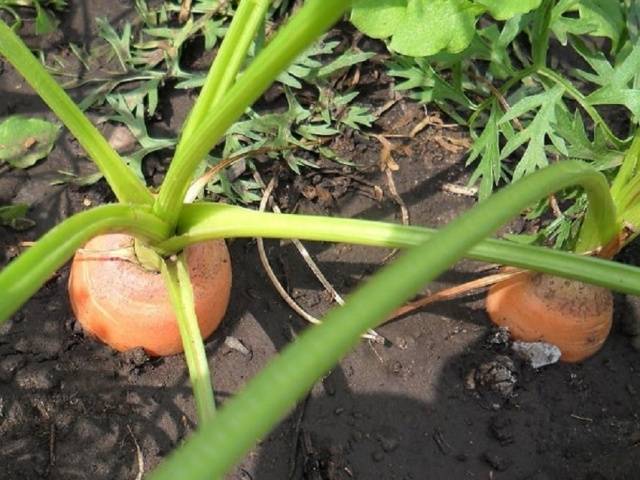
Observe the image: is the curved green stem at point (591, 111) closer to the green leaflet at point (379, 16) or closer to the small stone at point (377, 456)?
the green leaflet at point (379, 16)

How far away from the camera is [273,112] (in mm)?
1868

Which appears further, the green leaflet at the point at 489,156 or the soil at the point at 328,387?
the green leaflet at the point at 489,156

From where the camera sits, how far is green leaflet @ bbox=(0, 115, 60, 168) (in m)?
1.74

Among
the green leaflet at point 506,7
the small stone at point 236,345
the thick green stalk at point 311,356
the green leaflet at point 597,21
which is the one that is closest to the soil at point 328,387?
the small stone at point 236,345

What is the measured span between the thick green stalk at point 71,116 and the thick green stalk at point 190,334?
134 mm

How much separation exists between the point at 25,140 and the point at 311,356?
1.25m

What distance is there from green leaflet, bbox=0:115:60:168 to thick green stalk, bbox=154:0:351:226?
0.55 m

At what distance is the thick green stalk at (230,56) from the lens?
130cm

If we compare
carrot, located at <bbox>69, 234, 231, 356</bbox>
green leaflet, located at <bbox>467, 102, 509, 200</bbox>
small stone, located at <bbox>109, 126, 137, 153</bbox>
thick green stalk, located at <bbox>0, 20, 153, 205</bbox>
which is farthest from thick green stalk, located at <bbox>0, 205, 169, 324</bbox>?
green leaflet, located at <bbox>467, 102, 509, 200</bbox>

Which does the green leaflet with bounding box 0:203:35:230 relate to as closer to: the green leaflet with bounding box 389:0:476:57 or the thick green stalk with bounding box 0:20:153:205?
the thick green stalk with bounding box 0:20:153:205

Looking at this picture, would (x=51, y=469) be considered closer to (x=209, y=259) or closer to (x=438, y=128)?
(x=209, y=259)

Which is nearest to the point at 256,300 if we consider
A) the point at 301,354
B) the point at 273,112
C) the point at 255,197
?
the point at 255,197

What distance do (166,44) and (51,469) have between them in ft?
2.99

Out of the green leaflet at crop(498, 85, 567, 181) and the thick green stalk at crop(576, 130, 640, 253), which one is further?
the green leaflet at crop(498, 85, 567, 181)
